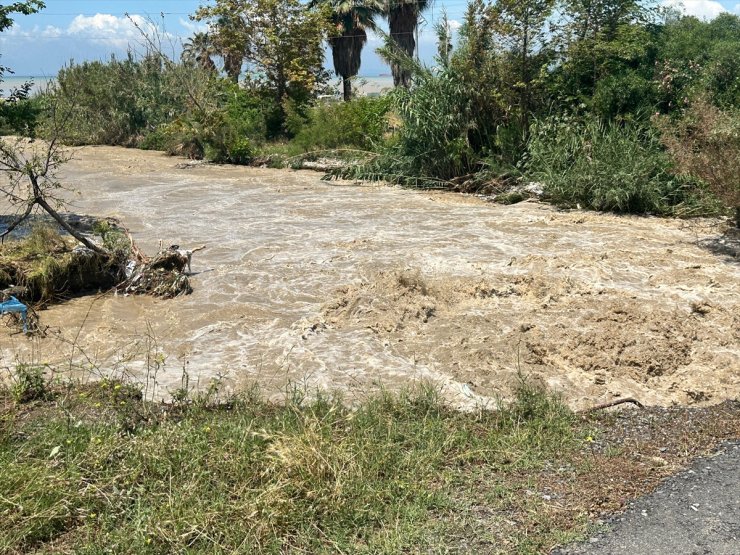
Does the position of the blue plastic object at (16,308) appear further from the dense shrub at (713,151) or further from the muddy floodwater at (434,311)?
the dense shrub at (713,151)

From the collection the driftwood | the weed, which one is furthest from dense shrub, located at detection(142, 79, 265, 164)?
the weed

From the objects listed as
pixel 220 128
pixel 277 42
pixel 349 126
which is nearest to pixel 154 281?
pixel 349 126

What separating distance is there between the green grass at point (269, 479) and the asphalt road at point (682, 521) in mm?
224

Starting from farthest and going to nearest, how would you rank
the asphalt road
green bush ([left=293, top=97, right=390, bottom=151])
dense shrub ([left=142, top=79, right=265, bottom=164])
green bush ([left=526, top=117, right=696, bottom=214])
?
dense shrub ([left=142, top=79, right=265, bottom=164])
green bush ([left=293, top=97, right=390, bottom=151])
green bush ([left=526, top=117, right=696, bottom=214])
the asphalt road

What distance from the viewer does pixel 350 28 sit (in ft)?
112

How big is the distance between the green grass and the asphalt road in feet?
0.73

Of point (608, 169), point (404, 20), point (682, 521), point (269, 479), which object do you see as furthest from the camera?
point (404, 20)

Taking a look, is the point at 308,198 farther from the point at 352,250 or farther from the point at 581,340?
the point at 581,340

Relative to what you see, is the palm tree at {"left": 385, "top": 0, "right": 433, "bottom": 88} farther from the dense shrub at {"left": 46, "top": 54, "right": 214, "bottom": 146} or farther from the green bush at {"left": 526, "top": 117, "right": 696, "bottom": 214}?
the green bush at {"left": 526, "top": 117, "right": 696, "bottom": 214}

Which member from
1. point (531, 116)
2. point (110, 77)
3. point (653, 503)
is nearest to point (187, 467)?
point (653, 503)

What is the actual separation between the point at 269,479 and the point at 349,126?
55.3 feet

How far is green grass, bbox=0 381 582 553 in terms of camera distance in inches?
140

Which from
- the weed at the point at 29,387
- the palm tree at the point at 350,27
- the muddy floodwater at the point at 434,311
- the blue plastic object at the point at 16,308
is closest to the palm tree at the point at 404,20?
the palm tree at the point at 350,27

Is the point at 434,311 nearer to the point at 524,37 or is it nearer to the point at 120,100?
the point at 524,37
